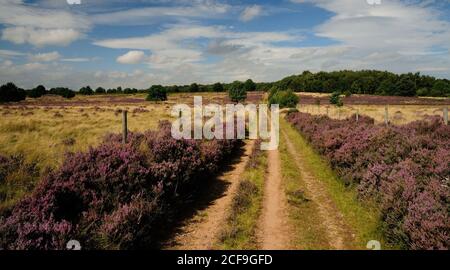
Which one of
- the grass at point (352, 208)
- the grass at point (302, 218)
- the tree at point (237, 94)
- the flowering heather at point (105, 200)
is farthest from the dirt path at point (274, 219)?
the tree at point (237, 94)

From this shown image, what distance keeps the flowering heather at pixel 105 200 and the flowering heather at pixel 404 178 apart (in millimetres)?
5169

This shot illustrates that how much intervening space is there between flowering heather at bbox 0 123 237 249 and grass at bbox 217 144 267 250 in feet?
5.18

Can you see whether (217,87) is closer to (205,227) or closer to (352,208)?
(352,208)

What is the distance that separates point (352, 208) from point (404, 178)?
188cm

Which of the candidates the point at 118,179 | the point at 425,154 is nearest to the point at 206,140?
the point at 118,179

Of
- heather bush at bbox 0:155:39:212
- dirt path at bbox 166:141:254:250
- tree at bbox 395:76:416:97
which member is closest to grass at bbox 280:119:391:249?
dirt path at bbox 166:141:254:250

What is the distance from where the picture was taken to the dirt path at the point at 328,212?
764 centimetres

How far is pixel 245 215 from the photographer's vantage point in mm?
9094

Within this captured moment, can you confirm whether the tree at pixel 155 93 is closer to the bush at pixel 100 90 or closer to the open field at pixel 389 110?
the open field at pixel 389 110

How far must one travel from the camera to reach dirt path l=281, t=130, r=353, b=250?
301 inches

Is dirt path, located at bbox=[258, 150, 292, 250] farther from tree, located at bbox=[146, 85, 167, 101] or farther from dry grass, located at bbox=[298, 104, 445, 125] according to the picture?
tree, located at bbox=[146, 85, 167, 101]

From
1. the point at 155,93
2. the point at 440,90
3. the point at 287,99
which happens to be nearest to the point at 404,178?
the point at 287,99

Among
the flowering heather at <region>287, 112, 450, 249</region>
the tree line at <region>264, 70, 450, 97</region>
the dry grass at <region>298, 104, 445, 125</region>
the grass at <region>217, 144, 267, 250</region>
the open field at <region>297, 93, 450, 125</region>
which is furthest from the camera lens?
the tree line at <region>264, 70, 450, 97</region>

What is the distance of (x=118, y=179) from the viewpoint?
26.6ft
